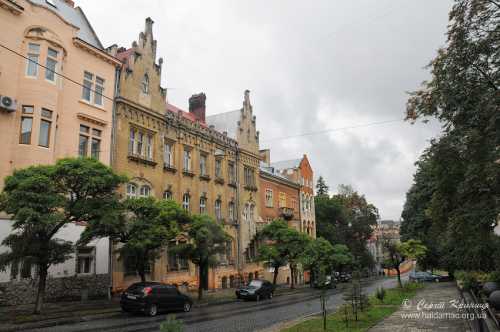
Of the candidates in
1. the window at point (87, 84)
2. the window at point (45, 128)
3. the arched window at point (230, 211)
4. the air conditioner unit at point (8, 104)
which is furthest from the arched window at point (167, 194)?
the air conditioner unit at point (8, 104)

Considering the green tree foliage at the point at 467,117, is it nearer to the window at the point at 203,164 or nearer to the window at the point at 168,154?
the window at the point at 168,154

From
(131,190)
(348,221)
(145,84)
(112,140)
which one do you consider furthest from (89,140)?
(348,221)

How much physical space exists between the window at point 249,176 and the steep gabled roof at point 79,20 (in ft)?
65.4

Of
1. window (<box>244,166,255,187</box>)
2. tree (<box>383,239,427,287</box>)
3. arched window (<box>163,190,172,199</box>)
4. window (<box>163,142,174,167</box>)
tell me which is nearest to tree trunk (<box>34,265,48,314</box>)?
arched window (<box>163,190,172,199</box>)

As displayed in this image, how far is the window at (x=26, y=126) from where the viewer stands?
21.7 meters

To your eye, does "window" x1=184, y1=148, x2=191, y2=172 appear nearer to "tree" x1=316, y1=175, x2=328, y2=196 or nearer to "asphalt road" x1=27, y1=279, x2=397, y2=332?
"asphalt road" x1=27, y1=279, x2=397, y2=332

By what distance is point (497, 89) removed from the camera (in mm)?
13203

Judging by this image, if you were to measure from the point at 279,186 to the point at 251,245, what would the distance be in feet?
37.8

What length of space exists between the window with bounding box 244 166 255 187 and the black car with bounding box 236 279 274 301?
46.6 feet

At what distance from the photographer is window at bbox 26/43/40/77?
2234 cm

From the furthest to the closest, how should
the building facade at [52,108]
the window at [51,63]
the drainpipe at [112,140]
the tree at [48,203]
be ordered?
1. the drainpipe at [112,140]
2. the window at [51,63]
3. the building facade at [52,108]
4. the tree at [48,203]

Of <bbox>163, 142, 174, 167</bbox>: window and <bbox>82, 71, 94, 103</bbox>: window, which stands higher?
<bbox>82, 71, 94, 103</bbox>: window

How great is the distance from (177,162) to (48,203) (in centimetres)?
1664

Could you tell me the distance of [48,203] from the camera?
1609 cm
